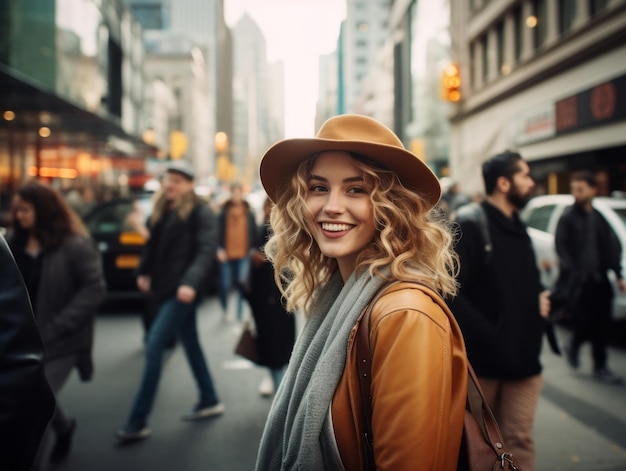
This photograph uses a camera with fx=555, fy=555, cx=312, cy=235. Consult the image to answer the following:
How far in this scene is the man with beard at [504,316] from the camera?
121 inches

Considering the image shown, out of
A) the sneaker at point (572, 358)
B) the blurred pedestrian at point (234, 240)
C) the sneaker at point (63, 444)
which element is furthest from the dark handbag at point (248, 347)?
the blurred pedestrian at point (234, 240)

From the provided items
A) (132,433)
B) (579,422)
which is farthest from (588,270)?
(132,433)

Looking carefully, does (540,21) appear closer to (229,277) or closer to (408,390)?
(229,277)

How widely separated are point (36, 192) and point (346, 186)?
2.87 m

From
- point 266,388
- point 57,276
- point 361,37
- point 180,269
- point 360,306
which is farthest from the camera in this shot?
point 361,37

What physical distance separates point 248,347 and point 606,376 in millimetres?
3757

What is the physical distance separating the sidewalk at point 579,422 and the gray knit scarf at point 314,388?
9.20 feet

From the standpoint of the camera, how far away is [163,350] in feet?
15.0

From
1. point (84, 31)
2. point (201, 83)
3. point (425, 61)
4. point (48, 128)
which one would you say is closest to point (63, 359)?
point (48, 128)

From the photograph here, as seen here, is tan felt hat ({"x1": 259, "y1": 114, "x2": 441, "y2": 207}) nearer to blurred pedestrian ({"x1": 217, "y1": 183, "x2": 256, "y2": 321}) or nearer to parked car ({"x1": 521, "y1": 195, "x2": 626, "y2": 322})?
parked car ({"x1": 521, "y1": 195, "x2": 626, "y2": 322})

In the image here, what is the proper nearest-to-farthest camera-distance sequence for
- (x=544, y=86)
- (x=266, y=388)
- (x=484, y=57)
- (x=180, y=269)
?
(x=180, y=269) < (x=266, y=388) < (x=544, y=86) < (x=484, y=57)

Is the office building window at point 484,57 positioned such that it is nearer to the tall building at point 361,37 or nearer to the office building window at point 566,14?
the office building window at point 566,14

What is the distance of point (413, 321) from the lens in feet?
4.68

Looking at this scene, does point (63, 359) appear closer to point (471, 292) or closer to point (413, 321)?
point (471, 292)
